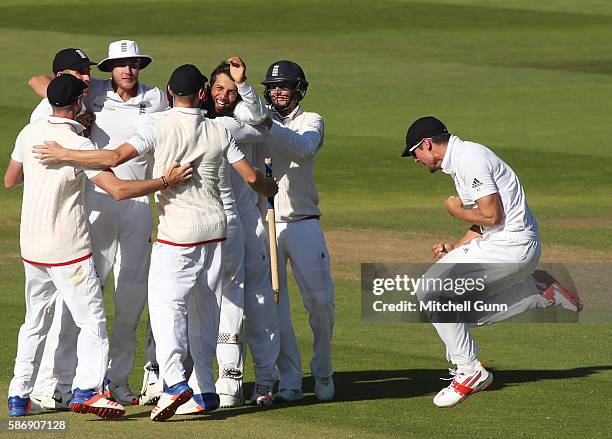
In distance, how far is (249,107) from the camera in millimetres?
10617

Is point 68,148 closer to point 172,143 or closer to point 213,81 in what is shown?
point 172,143

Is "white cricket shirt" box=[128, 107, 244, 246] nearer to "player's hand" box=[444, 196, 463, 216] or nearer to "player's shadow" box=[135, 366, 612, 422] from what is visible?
"player's shadow" box=[135, 366, 612, 422]

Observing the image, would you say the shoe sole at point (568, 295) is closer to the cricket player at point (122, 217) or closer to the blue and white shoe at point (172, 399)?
the cricket player at point (122, 217)

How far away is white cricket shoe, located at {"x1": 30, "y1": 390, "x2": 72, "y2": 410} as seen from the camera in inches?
416

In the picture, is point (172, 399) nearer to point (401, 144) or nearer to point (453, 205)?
point (453, 205)

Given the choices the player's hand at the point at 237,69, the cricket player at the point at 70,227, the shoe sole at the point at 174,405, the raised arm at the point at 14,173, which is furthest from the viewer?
the player's hand at the point at 237,69

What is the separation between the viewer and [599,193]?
22812 mm

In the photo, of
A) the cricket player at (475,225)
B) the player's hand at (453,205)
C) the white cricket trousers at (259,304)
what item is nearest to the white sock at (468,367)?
the cricket player at (475,225)

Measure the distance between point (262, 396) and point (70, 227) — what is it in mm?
2005

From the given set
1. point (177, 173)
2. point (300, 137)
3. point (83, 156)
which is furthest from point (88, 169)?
point (300, 137)

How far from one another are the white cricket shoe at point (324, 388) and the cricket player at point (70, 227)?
5.69 ft

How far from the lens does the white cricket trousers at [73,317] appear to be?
998cm

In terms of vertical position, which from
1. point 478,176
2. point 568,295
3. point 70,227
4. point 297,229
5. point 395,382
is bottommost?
point 395,382

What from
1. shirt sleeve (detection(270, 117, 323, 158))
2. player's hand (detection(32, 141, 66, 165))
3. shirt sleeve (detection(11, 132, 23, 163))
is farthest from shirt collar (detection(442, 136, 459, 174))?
shirt sleeve (detection(11, 132, 23, 163))
